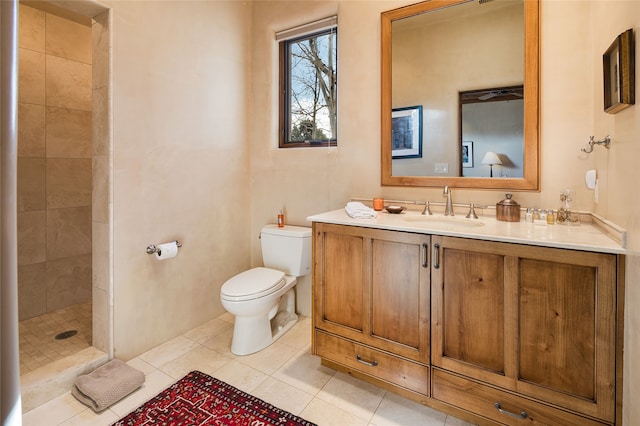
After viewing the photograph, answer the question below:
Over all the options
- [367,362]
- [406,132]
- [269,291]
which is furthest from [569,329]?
[269,291]

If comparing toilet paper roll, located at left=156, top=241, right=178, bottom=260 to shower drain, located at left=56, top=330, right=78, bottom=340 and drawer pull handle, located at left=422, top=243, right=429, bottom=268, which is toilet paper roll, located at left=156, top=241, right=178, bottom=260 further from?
drawer pull handle, located at left=422, top=243, right=429, bottom=268

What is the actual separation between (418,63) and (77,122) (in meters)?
2.69

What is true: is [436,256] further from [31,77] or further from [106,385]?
[31,77]

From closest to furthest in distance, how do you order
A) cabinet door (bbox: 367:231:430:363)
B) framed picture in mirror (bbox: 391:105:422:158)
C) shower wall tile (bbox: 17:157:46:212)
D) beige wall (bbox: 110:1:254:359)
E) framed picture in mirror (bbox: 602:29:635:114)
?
framed picture in mirror (bbox: 602:29:635:114) < cabinet door (bbox: 367:231:430:363) < beige wall (bbox: 110:1:254:359) < framed picture in mirror (bbox: 391:105:422:158) < shower wall tile (bbox: 17:157:46:212)

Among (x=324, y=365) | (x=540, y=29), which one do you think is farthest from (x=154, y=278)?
(x=540, y=29)

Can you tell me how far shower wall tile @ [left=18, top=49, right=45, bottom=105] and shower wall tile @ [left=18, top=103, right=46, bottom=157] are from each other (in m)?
0.06

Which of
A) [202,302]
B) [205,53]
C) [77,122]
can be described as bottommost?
[202,302]

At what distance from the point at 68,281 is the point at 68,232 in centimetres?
40

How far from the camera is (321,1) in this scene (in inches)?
96.2

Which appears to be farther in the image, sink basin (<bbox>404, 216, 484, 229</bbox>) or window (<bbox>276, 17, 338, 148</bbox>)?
window (<bbox>276, 17, 338, 148</bbox>)

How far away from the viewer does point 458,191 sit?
2000 mm

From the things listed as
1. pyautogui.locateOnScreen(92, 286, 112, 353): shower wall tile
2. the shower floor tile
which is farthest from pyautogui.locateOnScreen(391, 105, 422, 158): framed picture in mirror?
the shower floor tile

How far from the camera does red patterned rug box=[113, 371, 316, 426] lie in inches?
61.7

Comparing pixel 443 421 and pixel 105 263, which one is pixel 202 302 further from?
pixel 443 421
